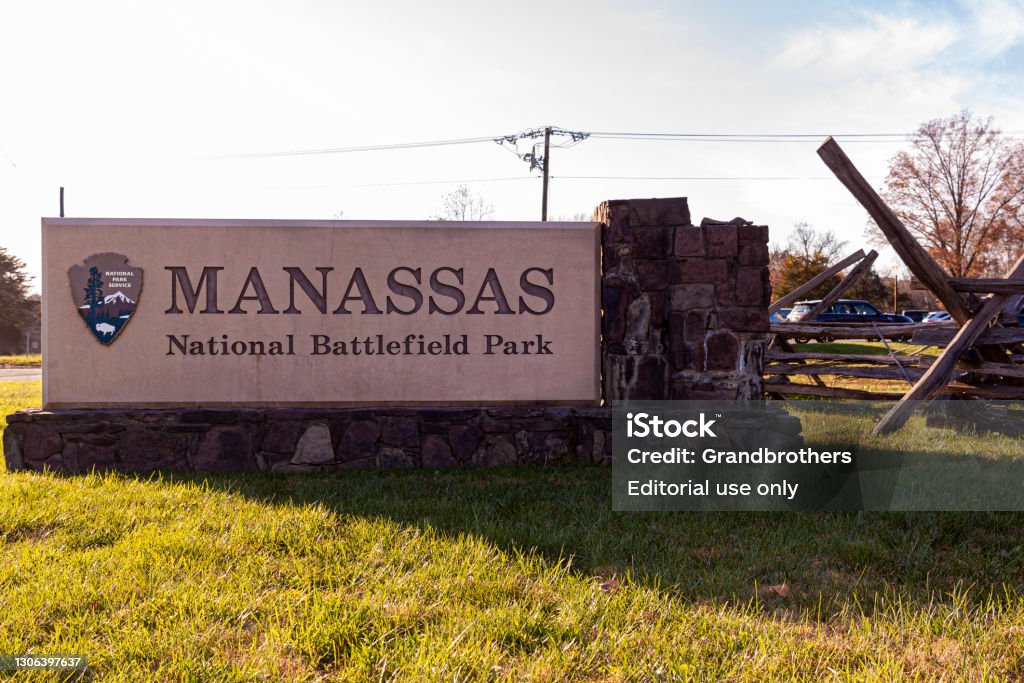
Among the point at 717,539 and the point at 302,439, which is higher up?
the point at 302,439

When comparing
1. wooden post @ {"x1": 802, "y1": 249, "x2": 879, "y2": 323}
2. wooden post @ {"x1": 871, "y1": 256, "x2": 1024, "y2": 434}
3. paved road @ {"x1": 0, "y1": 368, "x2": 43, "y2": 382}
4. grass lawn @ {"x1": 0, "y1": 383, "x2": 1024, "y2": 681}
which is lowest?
grass lawn @ {"x1": 0, "y1": 383, "x2": 1024, "y2": 681}

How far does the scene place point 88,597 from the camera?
319 centimetres

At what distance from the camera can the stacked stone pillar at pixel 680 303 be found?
5965 mm

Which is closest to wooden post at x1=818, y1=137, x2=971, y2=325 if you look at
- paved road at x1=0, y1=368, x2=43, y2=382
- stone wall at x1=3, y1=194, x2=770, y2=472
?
stone wall at x1=3, y1=194, x2=770, y2=472

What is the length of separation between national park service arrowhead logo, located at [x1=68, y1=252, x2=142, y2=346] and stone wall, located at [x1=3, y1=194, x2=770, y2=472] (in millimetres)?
753

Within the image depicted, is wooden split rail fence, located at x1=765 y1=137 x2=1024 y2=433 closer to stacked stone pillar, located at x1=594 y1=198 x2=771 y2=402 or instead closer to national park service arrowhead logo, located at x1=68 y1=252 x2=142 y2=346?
stacked stone pillar, located at x1=594 y1=198 x2=771 y2=402

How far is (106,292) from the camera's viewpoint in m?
5.89

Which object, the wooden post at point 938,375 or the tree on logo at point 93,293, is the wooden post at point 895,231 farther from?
the tree on logo at point 93,293

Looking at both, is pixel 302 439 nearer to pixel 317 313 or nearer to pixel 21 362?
pixel 317 313

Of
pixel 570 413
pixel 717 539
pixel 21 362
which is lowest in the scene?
pixel 717 539

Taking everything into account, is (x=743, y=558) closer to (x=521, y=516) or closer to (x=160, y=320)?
(x=521, y=516)

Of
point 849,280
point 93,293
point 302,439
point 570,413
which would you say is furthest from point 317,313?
point 849,280

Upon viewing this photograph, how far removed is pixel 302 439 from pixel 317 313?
1.11 m

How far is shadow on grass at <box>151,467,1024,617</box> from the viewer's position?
342 centimetres
